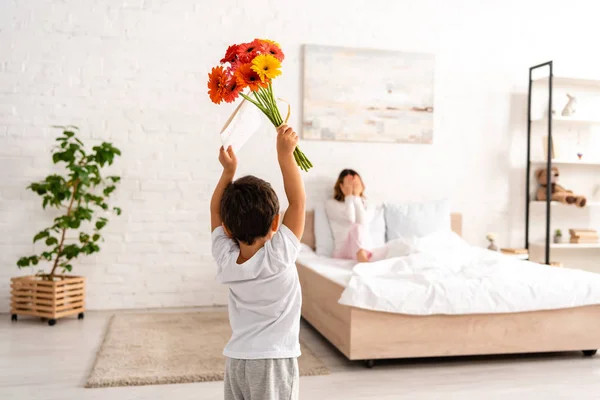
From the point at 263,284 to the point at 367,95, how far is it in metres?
3.53

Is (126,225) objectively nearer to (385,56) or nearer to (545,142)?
(385,56)

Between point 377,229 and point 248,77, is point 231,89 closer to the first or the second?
point 248,77

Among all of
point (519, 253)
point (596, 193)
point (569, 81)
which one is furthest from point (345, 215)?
point (596, 193)

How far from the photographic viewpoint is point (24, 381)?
278 centimetres

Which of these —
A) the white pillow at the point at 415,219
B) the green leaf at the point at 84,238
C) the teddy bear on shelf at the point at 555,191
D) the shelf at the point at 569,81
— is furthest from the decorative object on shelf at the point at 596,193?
the green leaf at the point at 84,238

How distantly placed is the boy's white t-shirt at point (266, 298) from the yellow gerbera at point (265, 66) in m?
0.39

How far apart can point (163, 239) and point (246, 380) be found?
3.16m

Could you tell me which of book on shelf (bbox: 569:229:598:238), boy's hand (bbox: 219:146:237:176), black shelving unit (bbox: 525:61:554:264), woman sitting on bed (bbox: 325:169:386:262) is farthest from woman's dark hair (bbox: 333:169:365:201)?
boy's hand (bbox: 219:146:237:176)

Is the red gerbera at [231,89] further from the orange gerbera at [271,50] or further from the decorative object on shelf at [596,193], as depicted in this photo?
the decorative object on shelf at [596,193]

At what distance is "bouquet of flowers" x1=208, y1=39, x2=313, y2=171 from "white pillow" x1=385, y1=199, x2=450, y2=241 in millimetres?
3004

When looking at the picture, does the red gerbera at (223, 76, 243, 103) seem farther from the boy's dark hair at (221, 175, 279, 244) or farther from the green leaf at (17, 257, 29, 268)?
the green leaf at (17, 257, 29, 268)

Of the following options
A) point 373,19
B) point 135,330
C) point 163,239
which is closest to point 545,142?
point 373,19

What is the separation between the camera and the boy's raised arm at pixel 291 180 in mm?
1494

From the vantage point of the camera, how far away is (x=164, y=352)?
3.26 meters
